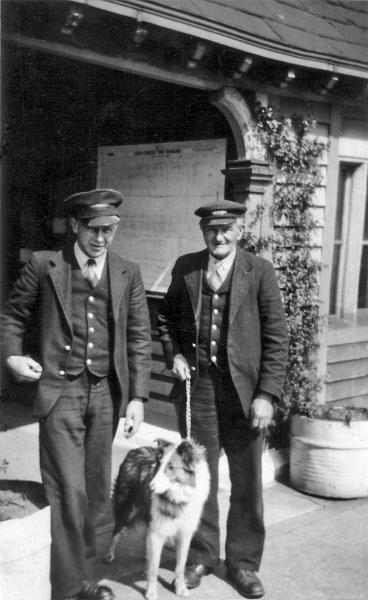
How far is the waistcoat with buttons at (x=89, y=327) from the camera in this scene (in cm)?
358

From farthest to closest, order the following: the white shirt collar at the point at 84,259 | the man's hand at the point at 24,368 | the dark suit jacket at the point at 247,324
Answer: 1. the dark suit jacket at the point at 247,324
2. the white shirt collar at the point at 84,259
3. the man's hand at the point at 24,368

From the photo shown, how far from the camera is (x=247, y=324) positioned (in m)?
3.90

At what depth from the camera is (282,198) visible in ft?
18.7

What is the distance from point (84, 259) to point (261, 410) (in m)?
1.30

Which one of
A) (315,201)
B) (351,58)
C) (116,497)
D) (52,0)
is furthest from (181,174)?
(116,497)

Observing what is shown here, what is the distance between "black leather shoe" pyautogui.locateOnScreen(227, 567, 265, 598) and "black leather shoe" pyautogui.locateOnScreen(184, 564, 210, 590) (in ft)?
0.57

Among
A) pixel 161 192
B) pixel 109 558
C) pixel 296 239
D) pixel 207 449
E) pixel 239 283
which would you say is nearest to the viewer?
pixel 239 283

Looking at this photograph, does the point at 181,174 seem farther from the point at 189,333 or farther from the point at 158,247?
the point at 189,333

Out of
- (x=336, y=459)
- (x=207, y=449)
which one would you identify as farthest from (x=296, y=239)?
(x=207, y=449)

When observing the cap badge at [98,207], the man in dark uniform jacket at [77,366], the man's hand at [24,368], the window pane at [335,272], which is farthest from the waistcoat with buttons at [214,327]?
the window pane at [335,272]

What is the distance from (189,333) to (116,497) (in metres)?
1.10

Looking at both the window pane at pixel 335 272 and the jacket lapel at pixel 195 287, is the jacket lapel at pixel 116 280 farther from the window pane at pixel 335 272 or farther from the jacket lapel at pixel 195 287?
the window pane at pixel 335 272

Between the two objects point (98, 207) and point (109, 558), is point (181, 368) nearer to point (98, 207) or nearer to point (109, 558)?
point (98, 207)

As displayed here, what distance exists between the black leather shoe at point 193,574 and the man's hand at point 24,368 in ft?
5.01
